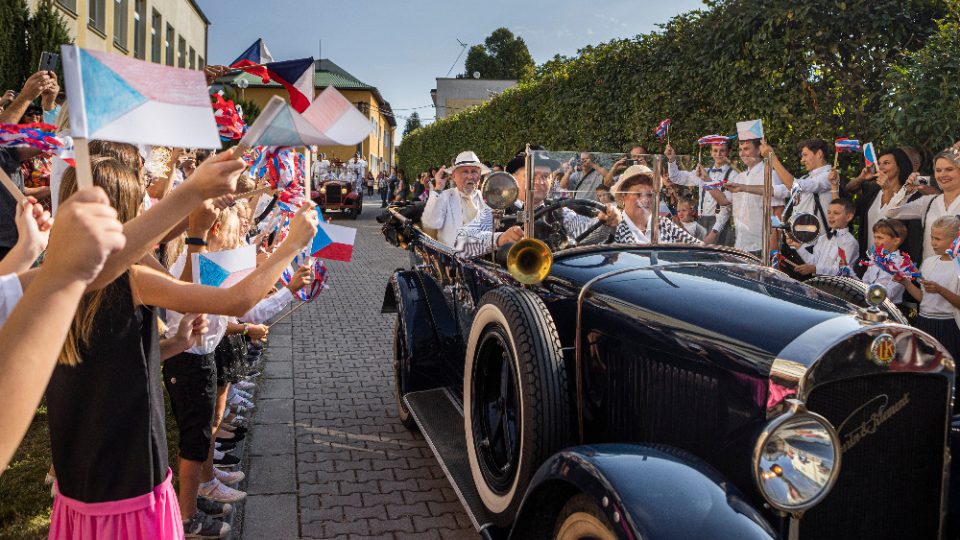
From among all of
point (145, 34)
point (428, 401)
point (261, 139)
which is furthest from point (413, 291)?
point (145, 34)

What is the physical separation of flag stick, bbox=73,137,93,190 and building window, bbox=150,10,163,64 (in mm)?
26655

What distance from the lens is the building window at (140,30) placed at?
76.4ft

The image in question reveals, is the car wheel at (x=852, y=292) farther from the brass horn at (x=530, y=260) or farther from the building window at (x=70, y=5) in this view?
the building window at (x=70, y=5)

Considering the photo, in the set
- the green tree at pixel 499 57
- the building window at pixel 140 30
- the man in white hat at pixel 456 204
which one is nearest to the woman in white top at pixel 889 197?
the man in white hat at pixel 456 204

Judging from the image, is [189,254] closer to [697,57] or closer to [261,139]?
[261,139]

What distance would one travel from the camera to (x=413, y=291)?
468 centimetres

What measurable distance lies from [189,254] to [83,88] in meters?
1.63

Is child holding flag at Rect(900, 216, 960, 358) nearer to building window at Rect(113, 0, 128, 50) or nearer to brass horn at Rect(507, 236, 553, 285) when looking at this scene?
brass horn at Rect(507, 236, 553, 285)

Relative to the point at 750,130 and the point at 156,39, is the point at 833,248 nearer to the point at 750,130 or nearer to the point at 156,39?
the point at 750,130

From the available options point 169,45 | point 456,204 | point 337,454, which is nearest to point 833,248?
point 456,204

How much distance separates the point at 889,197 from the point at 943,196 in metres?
0.60

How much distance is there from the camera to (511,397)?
3.11 metres

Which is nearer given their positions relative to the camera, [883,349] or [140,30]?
[883,349]

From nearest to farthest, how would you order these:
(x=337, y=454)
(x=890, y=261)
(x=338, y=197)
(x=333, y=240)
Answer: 1. (x=333, y=240)
2. (x=337, y=454)
3. (x=890, y=261)
4. (x=338, y=197)
